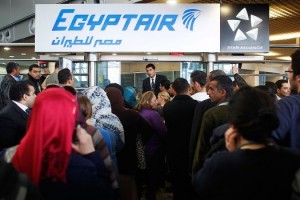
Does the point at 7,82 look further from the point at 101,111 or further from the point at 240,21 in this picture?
the point at 240,21

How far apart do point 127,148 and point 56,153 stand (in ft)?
7.62

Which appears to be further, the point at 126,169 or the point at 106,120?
the point at 126,169

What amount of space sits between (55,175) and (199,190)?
77 cm

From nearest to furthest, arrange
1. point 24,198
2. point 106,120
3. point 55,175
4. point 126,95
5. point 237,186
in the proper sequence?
point 24,198 → point 237,186 → point 55,175 → point 106,120 → point 126,95

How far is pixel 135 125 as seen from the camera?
4.38 meters

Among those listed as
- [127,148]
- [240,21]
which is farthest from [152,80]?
[127,148]

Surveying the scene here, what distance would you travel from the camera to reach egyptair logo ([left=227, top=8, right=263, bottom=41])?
216 inches

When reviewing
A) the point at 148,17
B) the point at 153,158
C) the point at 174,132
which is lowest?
the point at 153,158

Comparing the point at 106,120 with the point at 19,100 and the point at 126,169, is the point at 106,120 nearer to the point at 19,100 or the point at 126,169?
the point at 126,169

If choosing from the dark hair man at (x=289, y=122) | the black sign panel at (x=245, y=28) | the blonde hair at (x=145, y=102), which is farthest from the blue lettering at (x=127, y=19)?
the dark hair man at (x=289, y=122)

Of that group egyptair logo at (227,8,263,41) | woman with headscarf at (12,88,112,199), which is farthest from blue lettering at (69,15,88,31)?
woman with headscarf at (12,88,112,199)

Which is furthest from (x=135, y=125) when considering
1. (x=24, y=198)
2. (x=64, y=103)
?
(x=24, y=198)

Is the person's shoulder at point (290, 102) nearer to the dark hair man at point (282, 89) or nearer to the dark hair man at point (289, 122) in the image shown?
the dark hair man at point (289, 122)

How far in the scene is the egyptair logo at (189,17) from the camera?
5.33 metres
